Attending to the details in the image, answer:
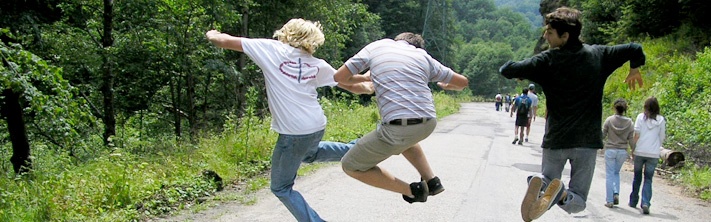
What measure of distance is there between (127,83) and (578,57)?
15.9m

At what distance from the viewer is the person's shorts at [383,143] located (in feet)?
15.2

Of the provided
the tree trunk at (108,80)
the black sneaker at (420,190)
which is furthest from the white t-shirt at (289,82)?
the tree trunk at (108,80)

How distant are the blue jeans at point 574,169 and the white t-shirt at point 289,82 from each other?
6.52ft

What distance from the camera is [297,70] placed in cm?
469

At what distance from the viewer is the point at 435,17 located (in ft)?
220

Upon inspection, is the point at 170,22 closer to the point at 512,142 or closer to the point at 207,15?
the point at 207,15

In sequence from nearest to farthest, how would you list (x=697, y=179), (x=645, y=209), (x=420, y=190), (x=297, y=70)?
(x=297, y=70) → (x=420, y=190) → (x=645, y=209) → (x=697, y=179)

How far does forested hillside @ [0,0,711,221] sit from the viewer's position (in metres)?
6.64

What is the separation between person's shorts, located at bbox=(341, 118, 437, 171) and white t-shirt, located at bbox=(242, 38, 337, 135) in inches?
16.7

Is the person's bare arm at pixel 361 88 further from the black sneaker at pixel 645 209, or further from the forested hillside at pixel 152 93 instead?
the black sneaker at pixel 645 209

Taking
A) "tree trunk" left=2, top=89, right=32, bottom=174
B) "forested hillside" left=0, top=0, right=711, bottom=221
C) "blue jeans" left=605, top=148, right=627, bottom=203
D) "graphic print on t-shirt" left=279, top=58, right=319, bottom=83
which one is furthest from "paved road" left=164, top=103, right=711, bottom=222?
"tree trunk" left=2, top=89, right=32, bottom=174

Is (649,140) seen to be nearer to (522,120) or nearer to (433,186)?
(433,186)

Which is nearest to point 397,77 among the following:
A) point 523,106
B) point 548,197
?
point 548,197

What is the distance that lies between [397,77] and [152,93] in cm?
1564
